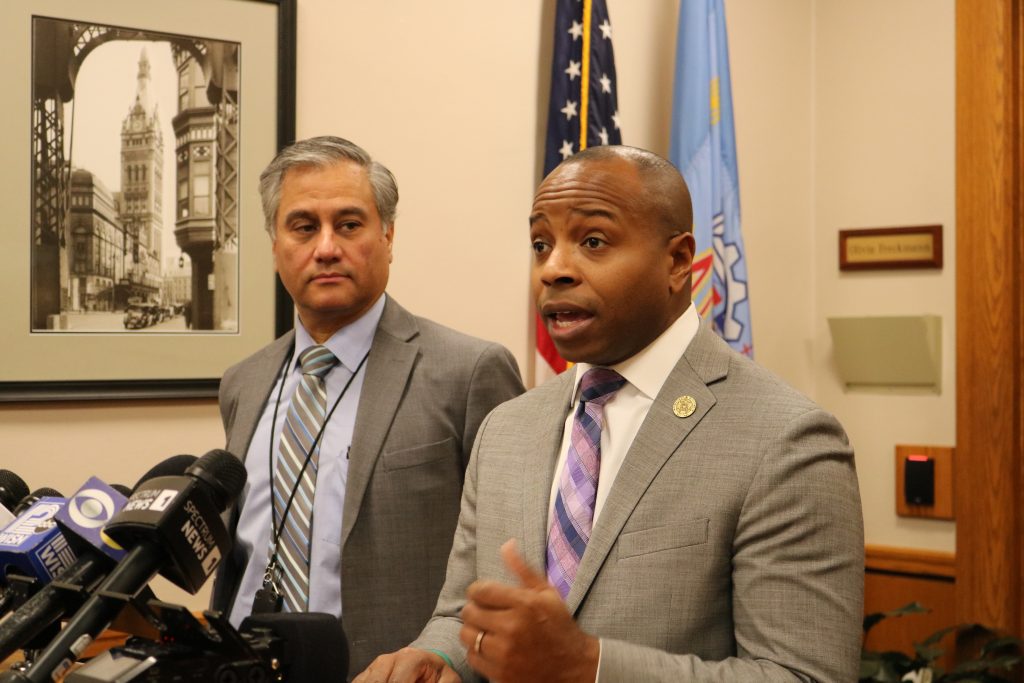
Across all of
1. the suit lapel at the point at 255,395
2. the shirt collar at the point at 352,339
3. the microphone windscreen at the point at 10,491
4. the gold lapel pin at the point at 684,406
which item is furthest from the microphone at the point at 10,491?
the gold lapel pin at the point at 684,406

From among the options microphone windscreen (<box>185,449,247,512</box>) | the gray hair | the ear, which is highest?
the gray hair

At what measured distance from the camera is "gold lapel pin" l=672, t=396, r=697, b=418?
171cm

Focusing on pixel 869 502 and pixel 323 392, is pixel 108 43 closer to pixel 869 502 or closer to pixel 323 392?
pixel 323 392

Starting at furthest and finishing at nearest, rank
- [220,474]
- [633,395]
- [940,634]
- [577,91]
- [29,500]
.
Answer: [940,634] < [577,91] < [633,395] < [29,500] < [220,474]

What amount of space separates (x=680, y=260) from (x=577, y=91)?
89.4 inches

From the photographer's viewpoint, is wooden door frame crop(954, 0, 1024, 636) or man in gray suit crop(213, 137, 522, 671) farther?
wooden door frame crop(954, 0, 1024, 636)

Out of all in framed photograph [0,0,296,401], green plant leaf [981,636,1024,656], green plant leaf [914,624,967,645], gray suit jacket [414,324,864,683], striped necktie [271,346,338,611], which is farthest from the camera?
green plant leaf [914,624,967,645]

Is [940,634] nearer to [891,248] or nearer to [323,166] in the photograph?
[891,248]

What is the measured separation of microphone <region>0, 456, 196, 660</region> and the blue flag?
3.12 metres

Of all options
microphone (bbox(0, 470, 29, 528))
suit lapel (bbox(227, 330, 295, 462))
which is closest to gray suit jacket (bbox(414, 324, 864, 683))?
microphone (bbox(0, 470, 29, 528))

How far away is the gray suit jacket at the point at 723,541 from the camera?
1.51 metres

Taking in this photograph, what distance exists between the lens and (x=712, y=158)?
14.0 feet

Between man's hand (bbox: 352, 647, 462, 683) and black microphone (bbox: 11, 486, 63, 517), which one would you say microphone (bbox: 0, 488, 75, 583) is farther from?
man's hand (bbox: 352, 647, 462, 683)

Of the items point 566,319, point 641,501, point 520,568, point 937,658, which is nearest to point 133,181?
point 566,319
